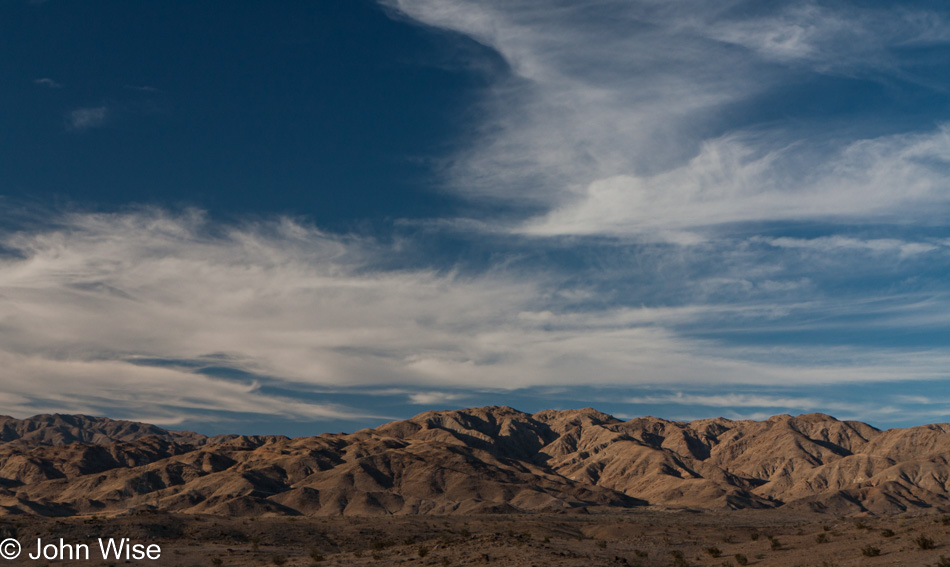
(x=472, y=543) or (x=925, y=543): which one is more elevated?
(x=925, y=543)

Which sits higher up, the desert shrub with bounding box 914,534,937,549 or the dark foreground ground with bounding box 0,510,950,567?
the desert shrub with bounding box 914,534,937,549

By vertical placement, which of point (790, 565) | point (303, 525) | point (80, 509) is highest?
point (790, 565)

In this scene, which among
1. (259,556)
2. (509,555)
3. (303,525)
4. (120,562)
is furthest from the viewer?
(303,525)

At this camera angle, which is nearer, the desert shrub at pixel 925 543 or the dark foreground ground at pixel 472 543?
the desert shrub at pixel 925 543

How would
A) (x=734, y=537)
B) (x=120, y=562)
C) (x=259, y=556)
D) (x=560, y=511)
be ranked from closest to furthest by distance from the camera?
(x=120, y=562)
(x=259, y=556)
(x=734, y=537)
(x=560, y=511)

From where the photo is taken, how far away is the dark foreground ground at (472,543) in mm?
36625

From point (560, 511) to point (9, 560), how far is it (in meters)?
125

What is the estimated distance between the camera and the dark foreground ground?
120 ft

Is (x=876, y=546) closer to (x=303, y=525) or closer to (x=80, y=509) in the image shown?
(x=303, y=525)

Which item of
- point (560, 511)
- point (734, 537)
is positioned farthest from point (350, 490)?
point (734, 537)

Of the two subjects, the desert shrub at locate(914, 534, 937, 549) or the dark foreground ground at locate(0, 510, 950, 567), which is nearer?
the desert shrub at locate(914, 534, 937, 549)

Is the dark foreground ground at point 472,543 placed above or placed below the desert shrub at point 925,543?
below

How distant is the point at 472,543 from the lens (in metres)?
44.6

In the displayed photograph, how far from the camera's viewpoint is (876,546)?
35406 mm
